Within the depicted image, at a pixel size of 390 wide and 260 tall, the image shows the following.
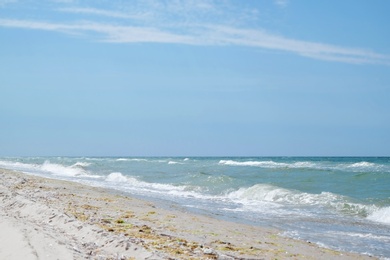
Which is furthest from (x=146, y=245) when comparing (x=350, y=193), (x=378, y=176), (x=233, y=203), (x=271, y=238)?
(x=378, y=176)

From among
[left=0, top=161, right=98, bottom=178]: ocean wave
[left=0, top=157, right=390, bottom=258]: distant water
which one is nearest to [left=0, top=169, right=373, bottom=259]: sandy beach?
[left=0, top=157, right=390, bottom=258]: distant water

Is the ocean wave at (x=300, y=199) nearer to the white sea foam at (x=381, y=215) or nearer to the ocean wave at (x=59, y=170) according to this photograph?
the white sea foam at (x=381, y=215)

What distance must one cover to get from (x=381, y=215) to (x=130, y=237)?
9664mm

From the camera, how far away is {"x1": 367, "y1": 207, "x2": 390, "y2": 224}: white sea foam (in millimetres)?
14583

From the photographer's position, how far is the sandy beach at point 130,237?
7.14m

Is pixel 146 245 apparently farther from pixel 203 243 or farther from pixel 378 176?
pixel 378 176

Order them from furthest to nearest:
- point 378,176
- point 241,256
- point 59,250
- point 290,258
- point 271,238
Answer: point 378,176, point 271,238, point 290,258, point 241,256, point 59,250

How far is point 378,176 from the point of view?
1142 inches

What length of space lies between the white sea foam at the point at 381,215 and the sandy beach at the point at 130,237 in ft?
15.9

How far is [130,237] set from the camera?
27.0 feet

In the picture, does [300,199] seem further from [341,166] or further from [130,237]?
[341,166]

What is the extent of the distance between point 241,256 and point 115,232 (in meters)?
2.46

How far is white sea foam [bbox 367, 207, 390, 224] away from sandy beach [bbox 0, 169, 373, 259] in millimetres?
4849

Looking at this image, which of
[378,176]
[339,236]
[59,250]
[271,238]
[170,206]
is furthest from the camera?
[378,176]
